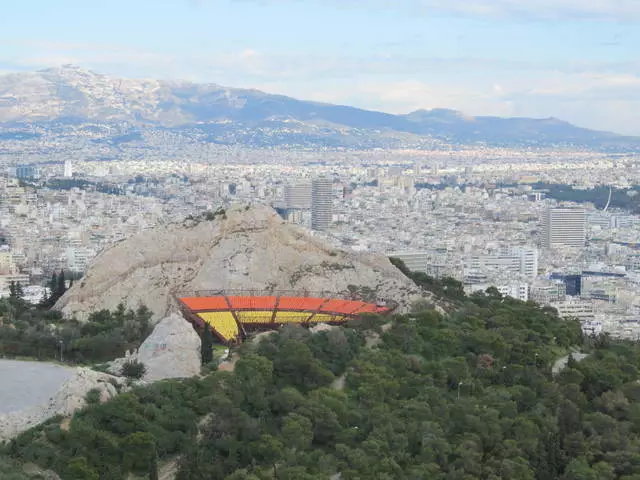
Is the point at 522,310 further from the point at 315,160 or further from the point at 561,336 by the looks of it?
the point at 315,160

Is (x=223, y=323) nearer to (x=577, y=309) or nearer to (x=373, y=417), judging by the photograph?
(x=373, y=417)

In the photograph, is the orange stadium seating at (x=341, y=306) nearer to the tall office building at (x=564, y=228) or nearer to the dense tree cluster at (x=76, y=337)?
the dense tree cluster at (x=76, y=337)

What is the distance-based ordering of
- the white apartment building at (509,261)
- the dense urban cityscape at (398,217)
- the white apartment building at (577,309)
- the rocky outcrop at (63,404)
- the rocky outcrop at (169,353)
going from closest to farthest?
the rocky outcrop at (63,404), the rocky outcrop at (169,353), the white apartment building at (577,309), the dense urban cityscape at (398,217), the white apartment building at (509,261)

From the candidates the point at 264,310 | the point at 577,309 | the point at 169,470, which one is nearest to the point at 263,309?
the point at 264,310

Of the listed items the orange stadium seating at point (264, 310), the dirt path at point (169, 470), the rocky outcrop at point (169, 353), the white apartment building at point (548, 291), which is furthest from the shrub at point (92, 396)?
the white apartment building at point (548, 291)

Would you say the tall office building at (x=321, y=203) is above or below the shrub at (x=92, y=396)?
below
